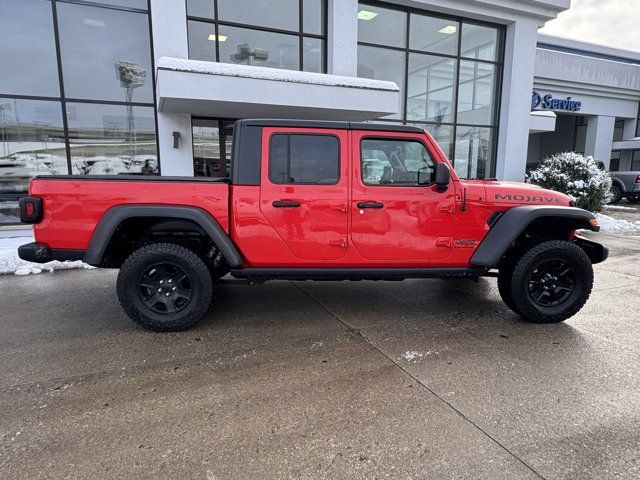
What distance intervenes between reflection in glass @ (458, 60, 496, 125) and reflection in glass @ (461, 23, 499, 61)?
0.92 ft

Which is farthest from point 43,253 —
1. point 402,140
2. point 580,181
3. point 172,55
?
point 580,181

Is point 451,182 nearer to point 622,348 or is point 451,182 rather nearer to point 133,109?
point 622,348

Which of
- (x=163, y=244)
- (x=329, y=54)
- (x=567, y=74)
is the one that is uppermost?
(x=567, y=74)

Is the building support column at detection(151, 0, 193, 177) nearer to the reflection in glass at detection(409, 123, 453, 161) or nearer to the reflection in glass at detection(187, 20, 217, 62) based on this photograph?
the reflection in glass at detection(187, 20, 217, 62)

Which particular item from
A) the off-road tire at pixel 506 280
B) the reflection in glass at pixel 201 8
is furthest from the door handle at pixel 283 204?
the reflection in glass at pixel 201 8

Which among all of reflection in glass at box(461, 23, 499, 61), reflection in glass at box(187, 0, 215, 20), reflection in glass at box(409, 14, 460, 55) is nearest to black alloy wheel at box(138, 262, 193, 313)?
reflection in glass at box(187, 0, 215, 20)

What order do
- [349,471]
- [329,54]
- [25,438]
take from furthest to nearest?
[329,54]
[25,438]
[349,471]

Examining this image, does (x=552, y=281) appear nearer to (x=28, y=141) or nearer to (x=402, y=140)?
(x=402, y=140)

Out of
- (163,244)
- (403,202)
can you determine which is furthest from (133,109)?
(403,202)

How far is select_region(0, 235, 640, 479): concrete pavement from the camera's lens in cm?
219

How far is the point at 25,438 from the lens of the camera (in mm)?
2355

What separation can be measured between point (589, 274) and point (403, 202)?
202 cm

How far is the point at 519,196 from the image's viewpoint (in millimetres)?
4102

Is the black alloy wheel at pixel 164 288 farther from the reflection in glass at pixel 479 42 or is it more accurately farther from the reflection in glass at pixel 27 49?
the reflection in glass at pixel 479 42
